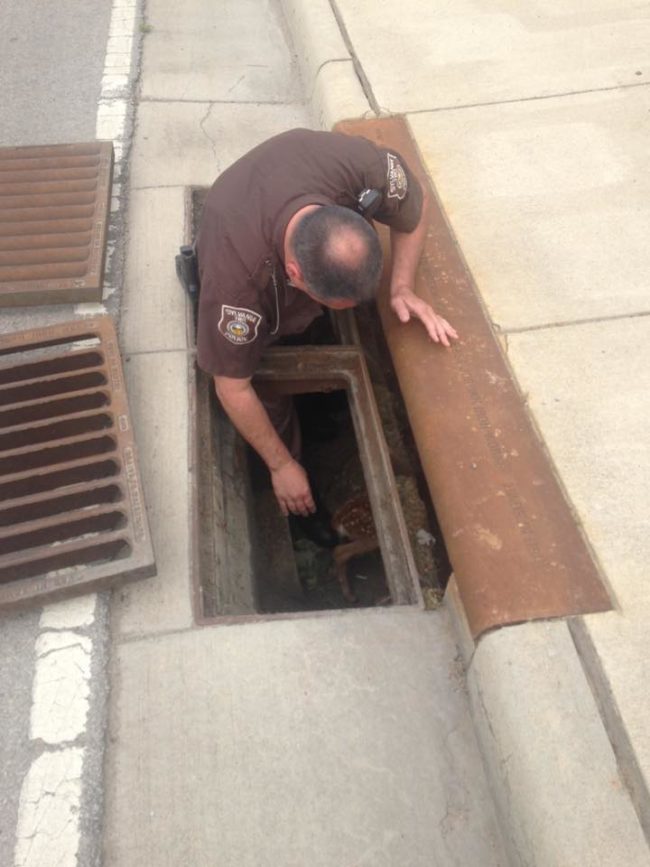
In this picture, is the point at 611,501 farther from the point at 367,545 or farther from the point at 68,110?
the point at 68,110

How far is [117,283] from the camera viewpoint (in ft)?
8.36

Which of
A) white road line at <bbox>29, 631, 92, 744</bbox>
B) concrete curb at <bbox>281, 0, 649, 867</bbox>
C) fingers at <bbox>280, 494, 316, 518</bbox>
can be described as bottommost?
fingers at <bbox>280, 494, 316, 518</bbox>

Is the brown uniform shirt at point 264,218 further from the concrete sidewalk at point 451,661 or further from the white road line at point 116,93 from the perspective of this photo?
the white road line at point 116,93

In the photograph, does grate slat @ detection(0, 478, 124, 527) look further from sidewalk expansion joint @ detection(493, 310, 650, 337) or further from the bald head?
sidewalk expansion joint @ detection(493, 310, 650, 337)

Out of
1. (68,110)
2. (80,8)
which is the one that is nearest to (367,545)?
(68,110)

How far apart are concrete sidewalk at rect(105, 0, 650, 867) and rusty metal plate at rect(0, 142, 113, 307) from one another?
174 millimetres

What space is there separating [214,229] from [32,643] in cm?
126

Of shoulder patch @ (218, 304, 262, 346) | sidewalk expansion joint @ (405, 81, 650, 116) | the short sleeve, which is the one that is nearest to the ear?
shoulder patch @ (218, 304, 262, 346)

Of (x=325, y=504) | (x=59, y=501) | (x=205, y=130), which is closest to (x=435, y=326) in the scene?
(x=325, y=504)

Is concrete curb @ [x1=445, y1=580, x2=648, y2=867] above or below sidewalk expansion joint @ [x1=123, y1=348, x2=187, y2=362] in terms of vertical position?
below

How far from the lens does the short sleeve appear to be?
210cm

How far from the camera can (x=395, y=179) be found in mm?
2121

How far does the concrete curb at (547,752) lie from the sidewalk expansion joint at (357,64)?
98.2 inches

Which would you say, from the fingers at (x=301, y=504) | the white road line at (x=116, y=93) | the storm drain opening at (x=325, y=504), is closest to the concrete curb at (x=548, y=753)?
the storm drain opening at (x=325, y=504)
